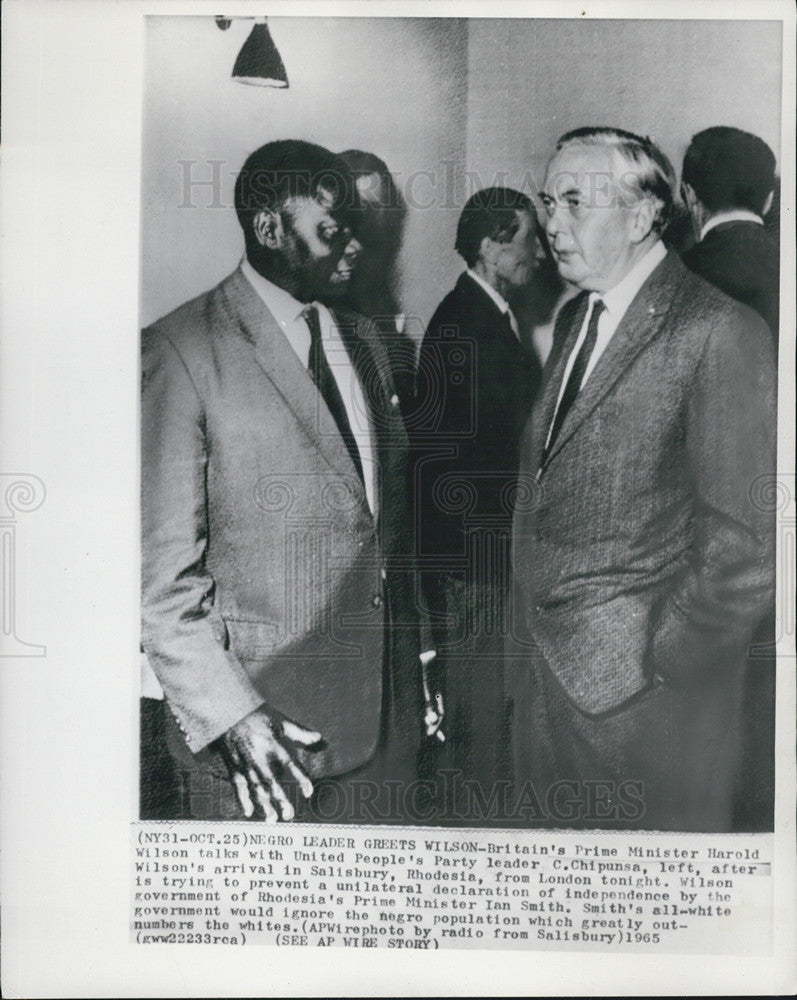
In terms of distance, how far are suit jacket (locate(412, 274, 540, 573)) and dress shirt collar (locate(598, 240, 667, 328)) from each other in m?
0.16

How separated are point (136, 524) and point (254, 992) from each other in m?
0.83

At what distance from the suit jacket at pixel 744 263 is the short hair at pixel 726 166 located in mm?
45

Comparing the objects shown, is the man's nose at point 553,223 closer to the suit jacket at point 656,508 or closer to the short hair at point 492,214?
the short hair at point 492,214

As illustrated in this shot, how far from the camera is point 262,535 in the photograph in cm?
166

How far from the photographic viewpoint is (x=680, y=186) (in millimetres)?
1651

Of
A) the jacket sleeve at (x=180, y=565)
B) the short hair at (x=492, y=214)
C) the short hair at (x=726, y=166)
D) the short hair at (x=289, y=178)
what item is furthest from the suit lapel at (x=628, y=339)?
the jacket sleeve at (x=180, y=565)

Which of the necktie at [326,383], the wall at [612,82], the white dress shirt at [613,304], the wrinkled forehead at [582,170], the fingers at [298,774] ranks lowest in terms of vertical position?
the fingers at [298,774]

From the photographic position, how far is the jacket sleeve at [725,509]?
1645 millimetres

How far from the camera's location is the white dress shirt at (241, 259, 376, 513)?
5.44 feet

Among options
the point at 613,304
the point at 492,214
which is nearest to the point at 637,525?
the point at 613,304

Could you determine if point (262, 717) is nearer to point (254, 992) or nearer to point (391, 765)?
point (391, 765)
